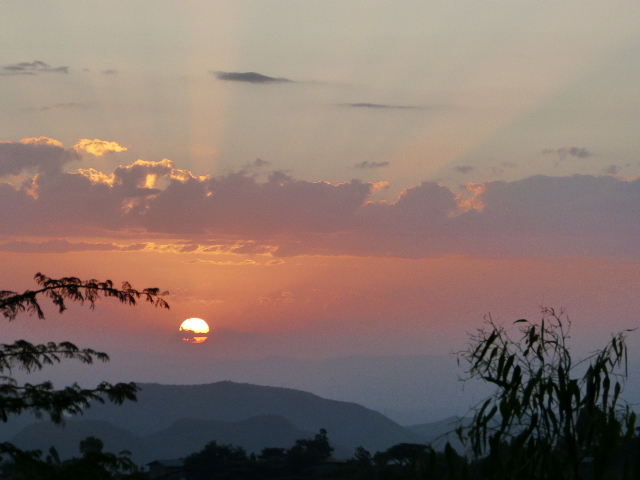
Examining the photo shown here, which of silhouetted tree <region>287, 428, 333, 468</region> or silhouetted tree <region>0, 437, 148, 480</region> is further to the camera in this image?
silhouetted tree <region>287, 428, 333, 468</region>

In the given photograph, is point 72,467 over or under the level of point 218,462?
under

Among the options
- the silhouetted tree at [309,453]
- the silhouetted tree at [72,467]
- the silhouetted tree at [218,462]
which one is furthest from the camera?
the silhouetted tree at [218,462]

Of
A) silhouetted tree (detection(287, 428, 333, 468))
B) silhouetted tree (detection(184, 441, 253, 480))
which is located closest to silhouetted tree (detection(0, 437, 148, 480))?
silhouetted tree (detection(287, 428, 333, 468))

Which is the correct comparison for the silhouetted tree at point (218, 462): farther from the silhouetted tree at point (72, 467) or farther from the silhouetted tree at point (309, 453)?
the silhouetted tree at point (72, 467)

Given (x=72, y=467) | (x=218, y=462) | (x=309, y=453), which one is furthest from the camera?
(x=218, y=462)

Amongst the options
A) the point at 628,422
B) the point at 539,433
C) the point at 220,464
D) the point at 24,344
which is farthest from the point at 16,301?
the point at 220,464

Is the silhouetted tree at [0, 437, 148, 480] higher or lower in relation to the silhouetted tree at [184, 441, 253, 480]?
lower

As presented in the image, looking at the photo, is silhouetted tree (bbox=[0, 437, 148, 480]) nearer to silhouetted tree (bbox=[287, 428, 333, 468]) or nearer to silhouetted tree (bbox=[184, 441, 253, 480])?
silhouetted tree (bbox=[287, 428, 333, 468])

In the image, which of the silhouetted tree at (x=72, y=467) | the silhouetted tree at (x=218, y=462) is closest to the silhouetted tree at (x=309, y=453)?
the silhouetted tree at (x=218, y=462)

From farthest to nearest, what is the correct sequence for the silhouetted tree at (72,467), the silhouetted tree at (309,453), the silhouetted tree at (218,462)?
the silhouetted tree at (218,462)
the silhouetted tree at (309,453)
the silhouetted tree at (72,467)

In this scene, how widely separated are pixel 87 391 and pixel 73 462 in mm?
1866

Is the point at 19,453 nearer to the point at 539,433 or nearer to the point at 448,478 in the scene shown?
the point at 448,478

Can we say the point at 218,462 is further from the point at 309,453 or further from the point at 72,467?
the point at 72,467

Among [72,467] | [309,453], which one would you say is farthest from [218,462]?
[72,467]
